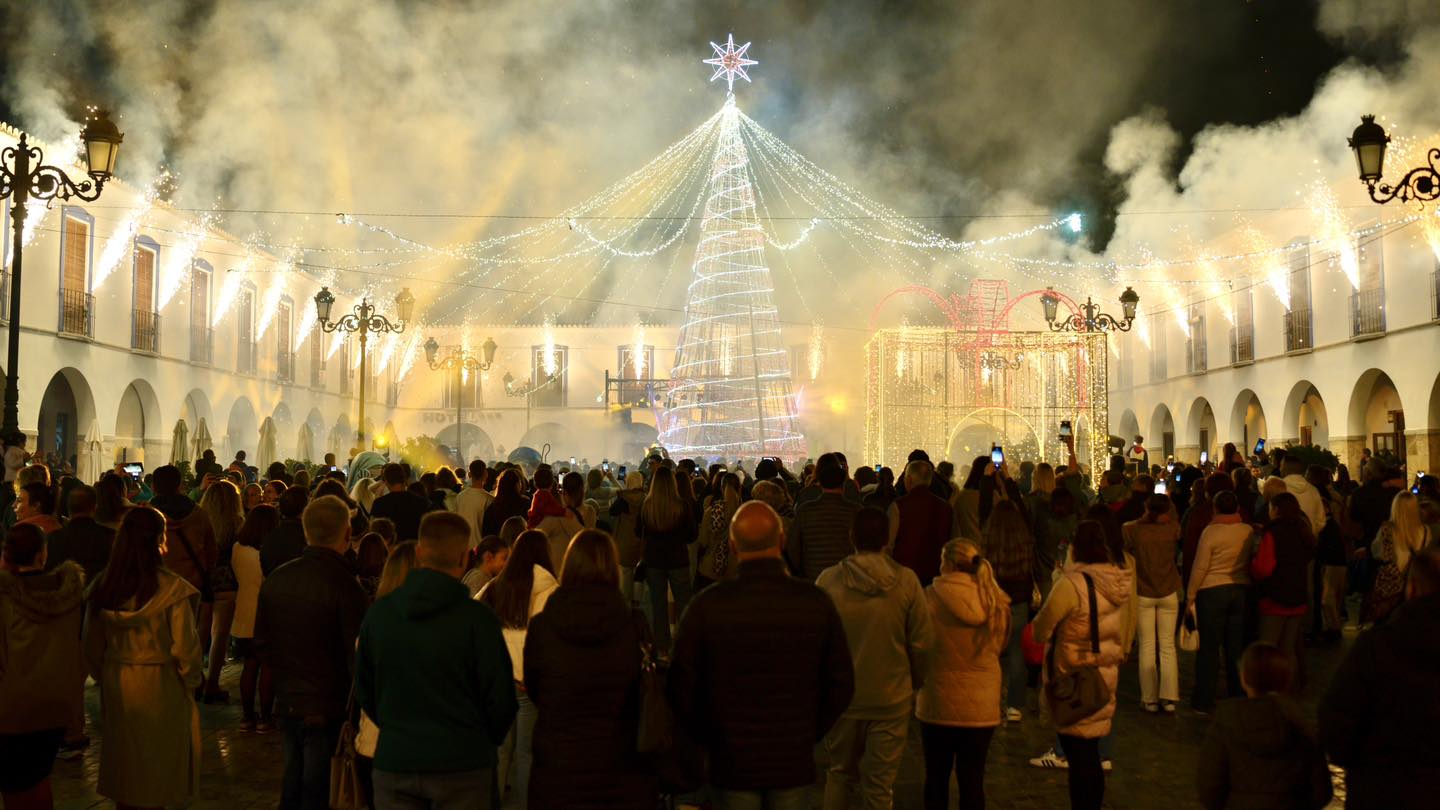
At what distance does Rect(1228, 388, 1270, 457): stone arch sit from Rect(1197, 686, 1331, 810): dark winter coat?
27.7 meters

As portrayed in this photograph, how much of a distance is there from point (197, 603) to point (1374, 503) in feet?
33.0

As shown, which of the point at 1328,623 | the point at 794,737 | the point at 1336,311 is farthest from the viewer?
the point at 1336,311

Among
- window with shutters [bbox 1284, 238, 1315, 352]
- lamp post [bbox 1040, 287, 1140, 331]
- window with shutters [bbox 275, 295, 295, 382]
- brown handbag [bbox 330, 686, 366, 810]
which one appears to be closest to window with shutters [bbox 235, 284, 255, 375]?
window with shutters [bbox 275, 295, 295, 382]

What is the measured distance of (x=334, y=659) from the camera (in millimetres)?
4707

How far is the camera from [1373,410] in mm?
24984

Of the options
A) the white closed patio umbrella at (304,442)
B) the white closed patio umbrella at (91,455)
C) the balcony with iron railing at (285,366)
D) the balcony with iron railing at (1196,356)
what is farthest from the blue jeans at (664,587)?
the white closed patio umbrella at (304,442)

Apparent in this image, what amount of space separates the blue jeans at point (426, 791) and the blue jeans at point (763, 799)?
81cm

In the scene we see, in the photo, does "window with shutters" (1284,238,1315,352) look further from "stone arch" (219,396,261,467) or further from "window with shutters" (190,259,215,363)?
"stone arch" (219,396,261,467)

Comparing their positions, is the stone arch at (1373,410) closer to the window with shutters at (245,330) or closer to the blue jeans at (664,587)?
the blue jeans at (664,587)

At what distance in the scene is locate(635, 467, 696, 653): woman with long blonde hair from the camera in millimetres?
9305

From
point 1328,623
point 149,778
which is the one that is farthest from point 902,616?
point 1328,623

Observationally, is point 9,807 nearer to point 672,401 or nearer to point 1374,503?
point 1374,503

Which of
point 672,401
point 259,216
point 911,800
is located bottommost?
point 911,800

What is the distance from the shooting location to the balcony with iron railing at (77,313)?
2133cm
